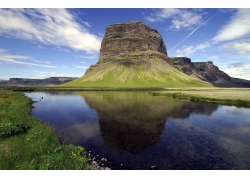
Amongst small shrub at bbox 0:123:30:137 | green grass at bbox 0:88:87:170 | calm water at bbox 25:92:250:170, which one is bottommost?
calm water at bbox 25:92:250:170

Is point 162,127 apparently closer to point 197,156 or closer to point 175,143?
point 175,143

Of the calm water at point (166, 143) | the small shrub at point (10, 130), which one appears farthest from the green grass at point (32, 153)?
the calm water at point (166, 143)

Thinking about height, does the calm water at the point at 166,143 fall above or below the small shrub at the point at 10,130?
below

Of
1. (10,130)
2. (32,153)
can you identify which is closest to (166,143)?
(32,153)

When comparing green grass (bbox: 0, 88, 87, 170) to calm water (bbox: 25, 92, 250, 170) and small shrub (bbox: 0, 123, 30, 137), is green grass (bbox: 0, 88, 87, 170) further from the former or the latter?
calm water (bbox: 25, 92, 250, 170)

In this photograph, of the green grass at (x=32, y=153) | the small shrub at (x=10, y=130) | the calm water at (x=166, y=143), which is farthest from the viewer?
the small shrub at (x=10, y=130)

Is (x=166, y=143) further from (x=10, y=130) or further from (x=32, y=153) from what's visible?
(x=10, y=130)

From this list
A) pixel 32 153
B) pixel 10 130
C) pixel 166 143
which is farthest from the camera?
pixel 166 143

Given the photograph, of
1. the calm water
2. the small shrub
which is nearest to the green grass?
the small shrub

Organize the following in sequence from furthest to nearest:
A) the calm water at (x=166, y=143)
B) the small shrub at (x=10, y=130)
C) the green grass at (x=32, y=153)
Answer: the small shrub at (x=10, y=130), the calm water at (x=166, y=143), the green grass at (x=32, y=153)

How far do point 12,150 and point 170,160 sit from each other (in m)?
16.9

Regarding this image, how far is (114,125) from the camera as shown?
31984 mm

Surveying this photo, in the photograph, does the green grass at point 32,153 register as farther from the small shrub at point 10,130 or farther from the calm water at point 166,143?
the calm water at point 166,143

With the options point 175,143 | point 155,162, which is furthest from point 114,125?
point 155,162
